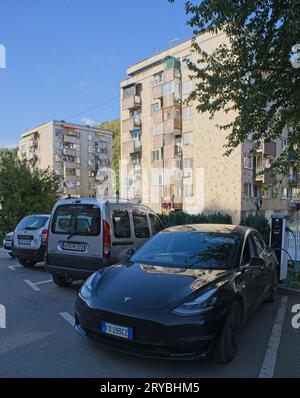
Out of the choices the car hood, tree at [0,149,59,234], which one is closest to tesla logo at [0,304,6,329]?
the car hood

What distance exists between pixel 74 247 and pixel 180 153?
27.8 m

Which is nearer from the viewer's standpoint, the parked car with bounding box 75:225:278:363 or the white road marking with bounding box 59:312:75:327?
the parked car with bounding box 75:225:278:363

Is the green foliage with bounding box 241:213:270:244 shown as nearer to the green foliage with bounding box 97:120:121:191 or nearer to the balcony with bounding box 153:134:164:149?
the balcony with bounding box 153:134:164:149

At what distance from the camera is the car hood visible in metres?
3.83

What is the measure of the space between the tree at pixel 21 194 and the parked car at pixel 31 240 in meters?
10.3

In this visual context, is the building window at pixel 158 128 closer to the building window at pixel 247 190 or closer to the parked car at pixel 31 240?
the building window at pixel 247 190

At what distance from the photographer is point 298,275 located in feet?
27.1

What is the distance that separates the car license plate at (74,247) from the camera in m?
6.97

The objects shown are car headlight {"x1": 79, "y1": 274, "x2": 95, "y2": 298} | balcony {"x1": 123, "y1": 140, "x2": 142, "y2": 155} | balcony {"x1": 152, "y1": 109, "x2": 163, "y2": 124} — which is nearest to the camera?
car headlight {"x1": 79, "y1": 274, "x2": 95, "y2": 298}

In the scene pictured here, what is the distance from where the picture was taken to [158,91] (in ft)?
115

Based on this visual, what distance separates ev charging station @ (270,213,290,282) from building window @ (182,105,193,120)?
25.8 metres

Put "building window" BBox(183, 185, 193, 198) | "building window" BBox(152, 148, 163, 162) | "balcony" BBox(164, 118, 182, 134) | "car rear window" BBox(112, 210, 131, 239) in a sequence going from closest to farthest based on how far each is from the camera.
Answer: "car rear window" BBox(112, 210, 131, 239), "building window" BBox(183, 185, 193, 198), "balcony" BBox(164, 118, 182, 134), "building window" BBox(152, 148, 163, 162)

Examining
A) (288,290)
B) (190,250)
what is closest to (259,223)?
(288,290)

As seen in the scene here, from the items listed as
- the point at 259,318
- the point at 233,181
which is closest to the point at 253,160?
the point at 233,181
